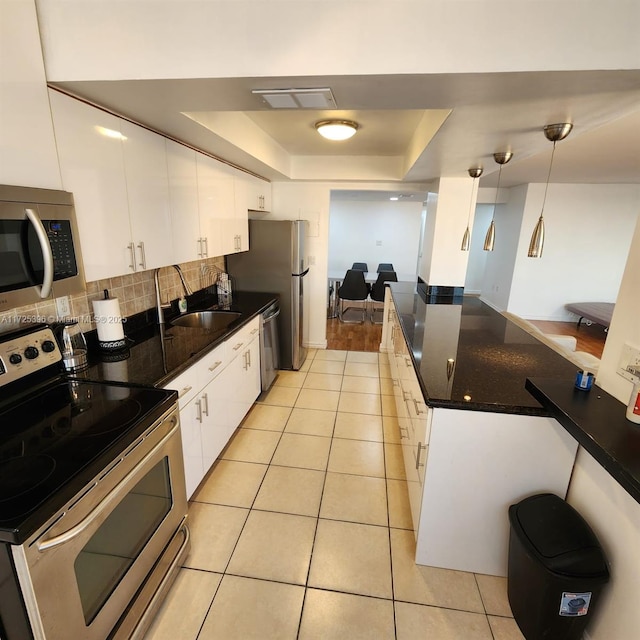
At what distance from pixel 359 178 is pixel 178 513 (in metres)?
3.60

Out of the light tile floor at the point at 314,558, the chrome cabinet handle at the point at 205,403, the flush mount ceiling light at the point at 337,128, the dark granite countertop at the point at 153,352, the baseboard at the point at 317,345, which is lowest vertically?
the light tile floor at the point at 314,558

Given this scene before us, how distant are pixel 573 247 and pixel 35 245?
7432 millimetres

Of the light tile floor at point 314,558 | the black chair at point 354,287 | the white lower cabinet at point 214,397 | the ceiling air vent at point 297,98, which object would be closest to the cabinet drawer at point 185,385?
the white lower cabinet at point 214,397

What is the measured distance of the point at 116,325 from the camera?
196 cm

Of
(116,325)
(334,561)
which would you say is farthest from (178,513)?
(116,325)

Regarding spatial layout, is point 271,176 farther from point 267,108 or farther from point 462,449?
point 462,449

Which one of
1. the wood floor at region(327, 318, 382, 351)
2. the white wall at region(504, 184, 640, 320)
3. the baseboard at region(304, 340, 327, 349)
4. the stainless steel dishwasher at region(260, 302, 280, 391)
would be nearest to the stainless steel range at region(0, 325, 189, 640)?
the stainless steel dishwasher at region(260, 302, 280, 391)

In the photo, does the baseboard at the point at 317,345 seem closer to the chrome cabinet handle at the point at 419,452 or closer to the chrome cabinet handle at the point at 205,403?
the chrome cabinet handle at the point at 205,403

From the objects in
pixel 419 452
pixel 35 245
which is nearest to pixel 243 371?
pixel 419 452

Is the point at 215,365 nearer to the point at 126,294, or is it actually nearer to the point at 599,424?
the point at 126,294

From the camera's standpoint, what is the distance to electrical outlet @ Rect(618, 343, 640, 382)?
130 centimetres

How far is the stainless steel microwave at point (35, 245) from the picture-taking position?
3.73 feet

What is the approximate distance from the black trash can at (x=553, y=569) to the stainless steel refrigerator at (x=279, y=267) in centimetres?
268

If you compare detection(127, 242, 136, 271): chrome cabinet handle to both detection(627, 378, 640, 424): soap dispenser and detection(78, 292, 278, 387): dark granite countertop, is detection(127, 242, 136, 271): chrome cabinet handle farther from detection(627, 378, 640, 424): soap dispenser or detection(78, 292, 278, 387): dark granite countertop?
detection(627, 378, 640, 424): soap dispenser
